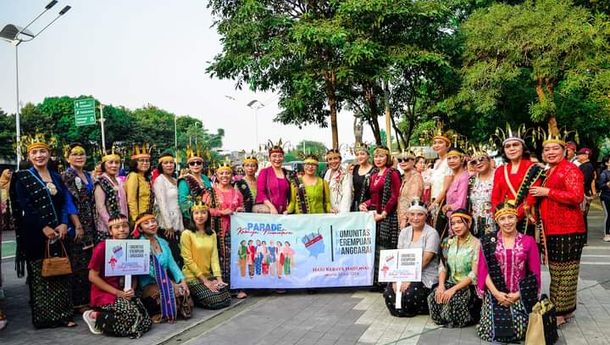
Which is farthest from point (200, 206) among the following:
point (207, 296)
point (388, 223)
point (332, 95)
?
point (332, 95)

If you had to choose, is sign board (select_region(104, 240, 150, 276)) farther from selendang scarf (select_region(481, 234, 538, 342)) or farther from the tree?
the tree

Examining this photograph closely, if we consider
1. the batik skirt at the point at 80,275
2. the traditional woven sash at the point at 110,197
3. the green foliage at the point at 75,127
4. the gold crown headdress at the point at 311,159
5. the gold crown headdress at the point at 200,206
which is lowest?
the batik skirt at the point at 80,275

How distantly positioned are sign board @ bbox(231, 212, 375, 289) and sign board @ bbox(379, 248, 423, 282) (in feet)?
3.88

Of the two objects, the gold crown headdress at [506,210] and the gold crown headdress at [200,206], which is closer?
the gold crown headdress at [506,210]

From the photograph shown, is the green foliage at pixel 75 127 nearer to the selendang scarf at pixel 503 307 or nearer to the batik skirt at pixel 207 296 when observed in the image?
the batik skirt at pixel 207 296

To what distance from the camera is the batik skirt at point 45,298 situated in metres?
5.72

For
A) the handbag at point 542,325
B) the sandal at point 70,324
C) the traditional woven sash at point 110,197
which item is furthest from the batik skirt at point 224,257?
the handbag at point 542,325

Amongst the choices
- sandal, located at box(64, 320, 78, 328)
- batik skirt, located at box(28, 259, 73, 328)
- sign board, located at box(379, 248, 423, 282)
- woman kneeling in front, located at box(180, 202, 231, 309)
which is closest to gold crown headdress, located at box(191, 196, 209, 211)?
woman kneeling in front, located at box(180, 202, 231, 309)

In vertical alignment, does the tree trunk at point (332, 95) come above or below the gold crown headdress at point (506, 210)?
above

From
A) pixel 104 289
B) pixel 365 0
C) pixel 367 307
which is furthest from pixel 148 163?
pixel 365 0

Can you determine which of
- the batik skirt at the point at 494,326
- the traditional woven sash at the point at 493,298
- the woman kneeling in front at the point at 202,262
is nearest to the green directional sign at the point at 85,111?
the woman kneeling in front at the point at 202,262

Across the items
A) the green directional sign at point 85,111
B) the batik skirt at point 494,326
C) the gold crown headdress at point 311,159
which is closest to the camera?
the batik skirt at point 494,326

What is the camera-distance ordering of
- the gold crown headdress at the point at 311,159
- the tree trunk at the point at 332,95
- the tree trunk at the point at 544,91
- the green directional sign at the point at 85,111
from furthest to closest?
1. the green directional sign at the point at 85,111
2. the tree trunk at the point at 544,91
3. the tree trunk at the point at 332,95
4. the gold crown headdress at the point at 311,159

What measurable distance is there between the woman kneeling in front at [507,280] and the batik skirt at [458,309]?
1.06ft
